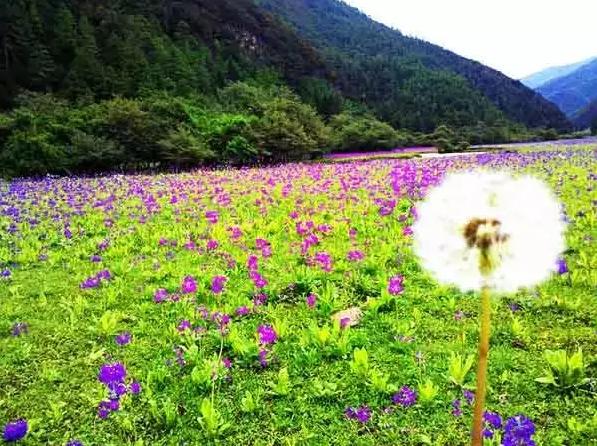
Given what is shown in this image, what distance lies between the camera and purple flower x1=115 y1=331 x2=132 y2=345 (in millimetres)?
5637

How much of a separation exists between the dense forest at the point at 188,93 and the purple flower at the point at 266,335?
102 feet

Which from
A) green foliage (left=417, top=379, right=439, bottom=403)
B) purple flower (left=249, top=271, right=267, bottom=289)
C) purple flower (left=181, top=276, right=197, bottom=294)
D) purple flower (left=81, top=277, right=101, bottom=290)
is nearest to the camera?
green foliage (left=417, top=379, right=439, bottom=403)

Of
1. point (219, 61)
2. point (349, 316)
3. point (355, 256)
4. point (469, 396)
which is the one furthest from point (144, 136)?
point (219, 61)

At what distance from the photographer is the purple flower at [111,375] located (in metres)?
4.55

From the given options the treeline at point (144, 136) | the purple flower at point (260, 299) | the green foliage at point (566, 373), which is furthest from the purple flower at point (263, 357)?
the treeline at point (144, 136)

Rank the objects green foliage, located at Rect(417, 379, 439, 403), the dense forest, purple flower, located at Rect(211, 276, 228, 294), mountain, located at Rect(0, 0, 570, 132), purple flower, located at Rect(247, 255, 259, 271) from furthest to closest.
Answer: mountain, located at Rect(0, 0, 570, 132) < the dense forest < purple flower, located at Rect(247, 255, 259, 271) < purple flower, located at Rect(211, 276, 228, 294) < green foliage, located at Rect(417, 379, 439, 403)

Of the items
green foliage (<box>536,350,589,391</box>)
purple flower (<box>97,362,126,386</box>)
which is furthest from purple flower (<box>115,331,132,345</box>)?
green foliage (<box>536,350,589,391</box>)

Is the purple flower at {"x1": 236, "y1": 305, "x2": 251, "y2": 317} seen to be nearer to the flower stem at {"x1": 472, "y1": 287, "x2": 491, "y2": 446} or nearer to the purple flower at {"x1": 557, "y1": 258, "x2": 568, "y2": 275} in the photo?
the purple flower at {"x1": 557, "y1": 258, "x2": 568, "y2": 275}

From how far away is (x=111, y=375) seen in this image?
15.0ft

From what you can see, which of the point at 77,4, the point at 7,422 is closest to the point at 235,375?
the point at 7,422

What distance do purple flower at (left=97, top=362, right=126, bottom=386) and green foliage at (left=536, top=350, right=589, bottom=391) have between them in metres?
4.10

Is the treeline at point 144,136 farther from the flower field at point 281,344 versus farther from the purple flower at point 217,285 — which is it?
the purple flower at point 217,285

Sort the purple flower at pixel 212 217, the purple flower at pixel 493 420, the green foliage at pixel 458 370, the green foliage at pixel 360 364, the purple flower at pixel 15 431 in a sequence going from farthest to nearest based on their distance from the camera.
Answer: the purple flower at pixel 212 217, the green foliage at pixel 360 364, the green foliage at pixel 458 370, the purple flower at pixel 15 431, the purple flower at pixel 493 420

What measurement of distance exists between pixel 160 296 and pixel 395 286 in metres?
3.51
